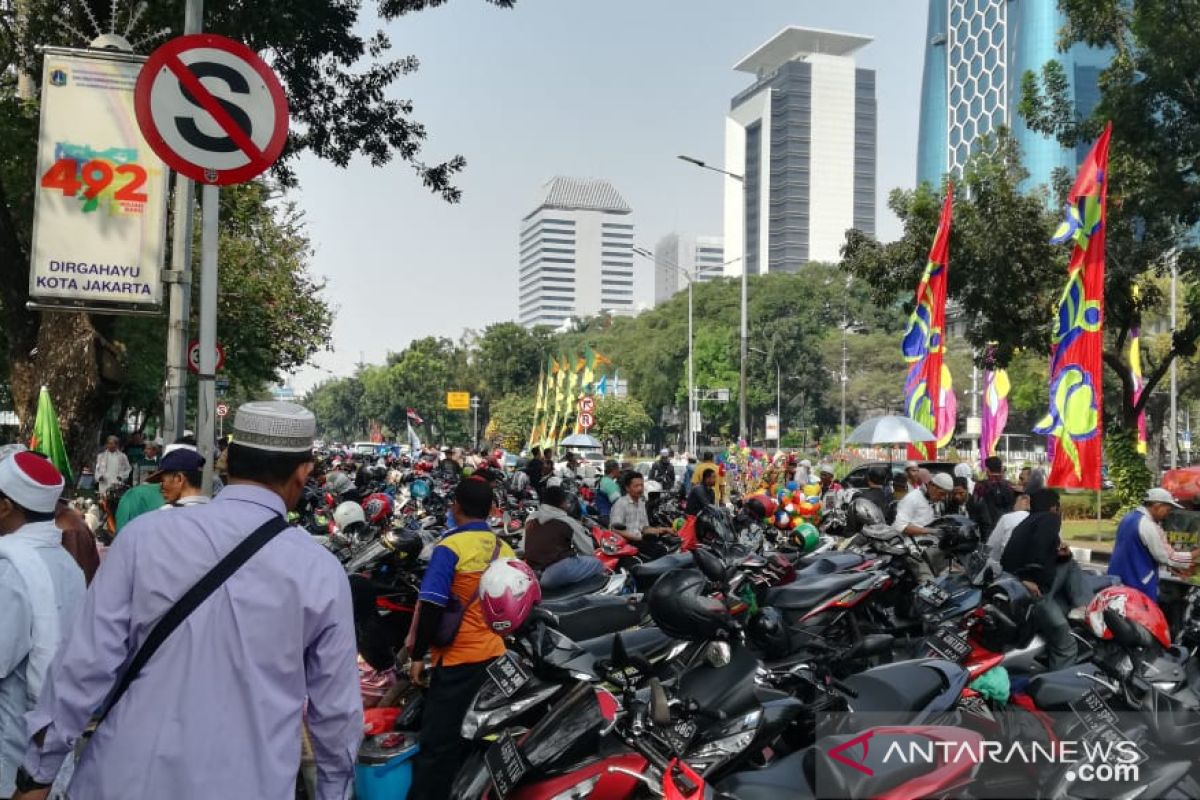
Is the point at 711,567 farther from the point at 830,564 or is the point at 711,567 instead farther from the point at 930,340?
the point at 930,340

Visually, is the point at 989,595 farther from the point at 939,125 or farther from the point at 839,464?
the point at 939,125

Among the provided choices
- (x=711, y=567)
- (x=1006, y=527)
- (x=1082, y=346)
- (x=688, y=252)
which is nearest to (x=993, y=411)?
(x=1082, y=346)

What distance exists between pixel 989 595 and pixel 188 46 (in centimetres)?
528

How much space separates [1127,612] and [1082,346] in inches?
459

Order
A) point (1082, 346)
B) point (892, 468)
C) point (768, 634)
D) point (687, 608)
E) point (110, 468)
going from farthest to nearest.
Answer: point (892, 468) < point (110, 468) < point (1082, 346) < point (768, 634) < point (687, 608)

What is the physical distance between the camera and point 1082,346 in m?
15.7

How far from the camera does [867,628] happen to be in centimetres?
746

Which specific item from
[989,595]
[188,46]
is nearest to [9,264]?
[188,46]

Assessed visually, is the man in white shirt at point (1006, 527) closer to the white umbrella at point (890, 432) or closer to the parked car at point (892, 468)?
the parked car at point (892, 468)

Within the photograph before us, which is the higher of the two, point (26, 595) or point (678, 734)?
point (26, 595)

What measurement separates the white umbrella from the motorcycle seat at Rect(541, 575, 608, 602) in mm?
9636

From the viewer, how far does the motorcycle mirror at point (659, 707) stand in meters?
3.58

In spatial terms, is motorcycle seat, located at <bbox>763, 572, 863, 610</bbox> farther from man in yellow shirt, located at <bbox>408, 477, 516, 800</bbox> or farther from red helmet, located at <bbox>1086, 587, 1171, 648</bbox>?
man in yellow shirt, located at <bbox>408, 477, 516, 800</bbox>

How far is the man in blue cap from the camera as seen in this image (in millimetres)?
6051
